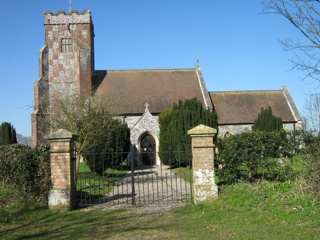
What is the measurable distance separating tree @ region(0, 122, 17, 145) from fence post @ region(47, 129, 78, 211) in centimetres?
2203

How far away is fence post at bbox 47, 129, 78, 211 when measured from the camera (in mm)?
8961

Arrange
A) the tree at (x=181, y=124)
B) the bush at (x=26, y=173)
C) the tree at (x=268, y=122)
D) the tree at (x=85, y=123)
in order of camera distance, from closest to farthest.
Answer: the bush at (x=26, y=173)
the tree at (x=85, y=123)
the tree at (x=181, y=124)
the tree at (x=268, y=122)

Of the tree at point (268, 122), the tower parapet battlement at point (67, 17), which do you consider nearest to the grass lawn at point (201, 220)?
the tree at point (268, 122)

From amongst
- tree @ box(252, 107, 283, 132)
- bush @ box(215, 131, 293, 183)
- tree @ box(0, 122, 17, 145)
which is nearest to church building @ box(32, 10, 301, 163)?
tree @ box(252, 107, 283, 132)

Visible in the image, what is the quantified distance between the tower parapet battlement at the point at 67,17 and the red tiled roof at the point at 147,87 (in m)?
4.96

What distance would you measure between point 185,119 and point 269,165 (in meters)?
13.2

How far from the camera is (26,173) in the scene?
31.2ft

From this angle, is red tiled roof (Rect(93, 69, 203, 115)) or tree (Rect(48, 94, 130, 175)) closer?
tree (Rect(48, 94, 130, 175))

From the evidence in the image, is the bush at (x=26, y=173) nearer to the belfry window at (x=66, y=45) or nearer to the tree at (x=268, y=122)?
the tree at (x=268, y=122)

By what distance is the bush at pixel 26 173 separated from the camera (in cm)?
949

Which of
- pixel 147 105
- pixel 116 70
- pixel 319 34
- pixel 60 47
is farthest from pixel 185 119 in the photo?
pixel 319 34

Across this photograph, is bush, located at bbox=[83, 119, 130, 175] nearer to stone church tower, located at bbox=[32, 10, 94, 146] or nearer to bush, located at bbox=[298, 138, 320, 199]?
stone church tower, located at bbox=[32, 10, 94, 146]

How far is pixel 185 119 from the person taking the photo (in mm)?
23391

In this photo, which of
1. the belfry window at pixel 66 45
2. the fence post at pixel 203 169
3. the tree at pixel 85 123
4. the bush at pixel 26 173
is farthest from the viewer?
the belfry window at pixel 66 45
